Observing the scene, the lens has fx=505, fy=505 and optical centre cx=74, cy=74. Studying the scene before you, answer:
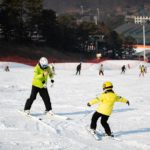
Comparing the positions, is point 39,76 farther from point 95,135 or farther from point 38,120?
point 95,135

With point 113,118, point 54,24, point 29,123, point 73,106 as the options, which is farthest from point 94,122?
point 54,24

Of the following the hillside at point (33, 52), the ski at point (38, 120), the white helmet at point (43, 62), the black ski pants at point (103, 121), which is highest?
the white helmet at point (43, 62)

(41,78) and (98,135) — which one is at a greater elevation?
(41,78)

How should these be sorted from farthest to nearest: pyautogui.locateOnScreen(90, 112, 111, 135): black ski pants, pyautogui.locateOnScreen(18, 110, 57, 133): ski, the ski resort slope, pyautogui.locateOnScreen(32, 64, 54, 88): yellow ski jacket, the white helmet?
1. pyautogui.locateOnScreen(32, 64, 54, 88): yellow ski jacket
2. the white helmet
3. pyautogui.locateOnScreen(18, 110, 57, 133): ski
4. pyautogui.locateOnScreen(90, 112, 111, 135): black ski pants
5. the ski resort slope

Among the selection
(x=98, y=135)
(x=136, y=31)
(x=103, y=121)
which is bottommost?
(x=98, y=135)

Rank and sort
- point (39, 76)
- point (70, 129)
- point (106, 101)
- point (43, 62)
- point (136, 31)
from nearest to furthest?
1. point (106, 101)
2. point (70, 129)
3. point (43, 62)
4. point (39, 76)
5. point (136, 31)

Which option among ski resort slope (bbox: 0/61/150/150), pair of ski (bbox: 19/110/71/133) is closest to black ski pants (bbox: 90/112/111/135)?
ski resort slope (bbox: 0/61/150/150)

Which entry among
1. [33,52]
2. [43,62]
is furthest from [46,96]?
[33,52]

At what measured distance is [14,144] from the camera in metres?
9.32

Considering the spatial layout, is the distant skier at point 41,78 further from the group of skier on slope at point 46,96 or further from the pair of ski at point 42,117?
the pair of ski at point 42,117

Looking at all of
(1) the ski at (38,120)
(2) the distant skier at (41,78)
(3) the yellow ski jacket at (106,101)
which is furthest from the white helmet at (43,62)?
(3) the yellow ski jacket at (106,101)

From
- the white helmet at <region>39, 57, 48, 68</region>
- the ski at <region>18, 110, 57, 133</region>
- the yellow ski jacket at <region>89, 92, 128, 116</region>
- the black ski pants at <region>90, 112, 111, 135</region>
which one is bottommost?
the ski at <region>18, 110, 57, 133</region>

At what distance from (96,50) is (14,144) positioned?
9211cm

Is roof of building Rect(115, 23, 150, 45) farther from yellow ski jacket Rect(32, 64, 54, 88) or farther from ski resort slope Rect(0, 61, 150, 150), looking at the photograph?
yellow ski jacket Rect(32, 64, 54, 88)
